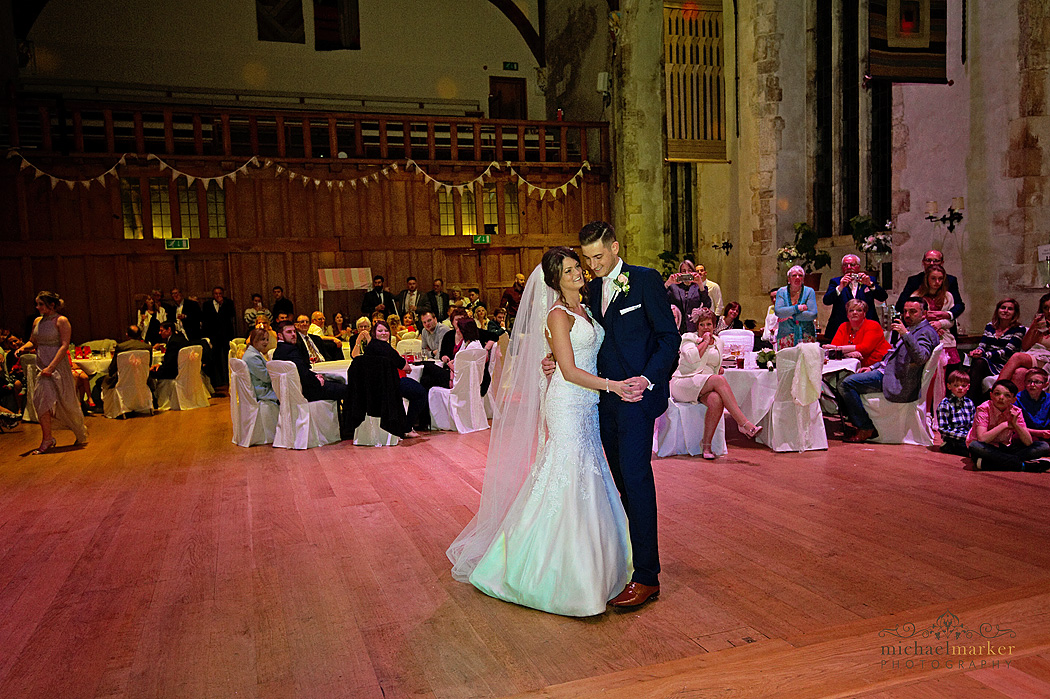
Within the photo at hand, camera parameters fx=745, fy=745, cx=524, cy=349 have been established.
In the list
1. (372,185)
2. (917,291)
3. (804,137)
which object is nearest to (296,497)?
(917,291)

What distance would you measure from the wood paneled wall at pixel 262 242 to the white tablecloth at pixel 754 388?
30.3ft

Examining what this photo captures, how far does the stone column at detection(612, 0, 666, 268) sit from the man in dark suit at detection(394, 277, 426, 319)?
4.14m

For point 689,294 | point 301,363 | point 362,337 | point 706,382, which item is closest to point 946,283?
point 706,382

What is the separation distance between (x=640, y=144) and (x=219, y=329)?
27.8 feet

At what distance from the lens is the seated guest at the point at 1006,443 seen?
4.85 m

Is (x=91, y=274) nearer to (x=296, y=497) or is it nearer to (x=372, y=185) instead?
(x=372, y=185)

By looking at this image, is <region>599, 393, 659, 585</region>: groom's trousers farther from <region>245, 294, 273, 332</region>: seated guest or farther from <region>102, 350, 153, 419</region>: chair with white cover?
<region>245, 294, 273, 332</region>: seated guest

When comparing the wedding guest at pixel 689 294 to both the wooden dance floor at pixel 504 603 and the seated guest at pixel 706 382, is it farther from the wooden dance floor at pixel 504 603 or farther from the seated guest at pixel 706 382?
the wooden dance floor at pixel 504 603

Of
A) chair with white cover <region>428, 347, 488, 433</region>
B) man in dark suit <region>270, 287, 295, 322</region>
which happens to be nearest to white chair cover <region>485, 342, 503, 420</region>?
chair with white cover <region>428, 347, 488, 433</region>

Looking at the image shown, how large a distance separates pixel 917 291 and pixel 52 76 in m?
17.0

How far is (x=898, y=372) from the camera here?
5.77 meters

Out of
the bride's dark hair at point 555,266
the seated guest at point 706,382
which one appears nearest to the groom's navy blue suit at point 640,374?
the bride's dark hair at point 555,266

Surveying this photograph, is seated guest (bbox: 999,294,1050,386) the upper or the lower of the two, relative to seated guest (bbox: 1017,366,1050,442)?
upper

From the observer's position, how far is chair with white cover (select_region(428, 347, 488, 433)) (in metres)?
7.38
